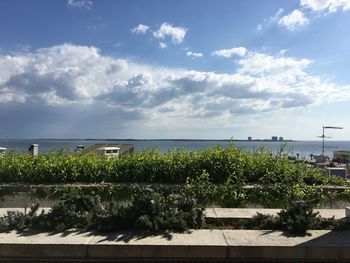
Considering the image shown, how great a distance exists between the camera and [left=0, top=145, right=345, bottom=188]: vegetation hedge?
26.7ft

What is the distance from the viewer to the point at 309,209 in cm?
518

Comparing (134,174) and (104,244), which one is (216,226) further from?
(134,174)

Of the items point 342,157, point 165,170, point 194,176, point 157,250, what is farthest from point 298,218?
point 342,157

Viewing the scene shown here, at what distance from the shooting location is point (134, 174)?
8.31 metres

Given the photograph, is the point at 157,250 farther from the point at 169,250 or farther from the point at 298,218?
the point at 298,218

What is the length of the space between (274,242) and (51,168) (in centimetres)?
521

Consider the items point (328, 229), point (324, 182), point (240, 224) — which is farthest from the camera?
point (324, 182)

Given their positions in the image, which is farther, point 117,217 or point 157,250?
point 117,217

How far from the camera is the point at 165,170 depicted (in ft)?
27.1

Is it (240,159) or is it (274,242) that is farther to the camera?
(240,159)

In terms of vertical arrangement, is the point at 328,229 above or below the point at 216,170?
below

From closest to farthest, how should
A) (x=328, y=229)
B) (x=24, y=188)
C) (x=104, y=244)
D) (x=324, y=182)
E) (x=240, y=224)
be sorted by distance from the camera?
1. (x=104, y=244)
2. (x=328, y=229)
3. (x=240, y=224)
4. (x=24, y=188)
5. (x=324, y=182)

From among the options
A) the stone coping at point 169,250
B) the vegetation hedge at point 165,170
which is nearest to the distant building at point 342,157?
the vegetation hedge at point 165,170

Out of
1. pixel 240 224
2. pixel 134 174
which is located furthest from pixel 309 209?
pixel 134 174
